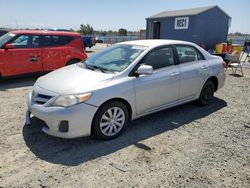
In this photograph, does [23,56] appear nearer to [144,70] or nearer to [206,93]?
[144,70]

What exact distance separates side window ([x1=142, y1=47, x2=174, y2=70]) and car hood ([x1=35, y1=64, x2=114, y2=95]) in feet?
2.78

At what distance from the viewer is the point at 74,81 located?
3.65 meters

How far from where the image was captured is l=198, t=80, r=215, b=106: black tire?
530 cm

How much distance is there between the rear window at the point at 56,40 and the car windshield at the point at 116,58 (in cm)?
355

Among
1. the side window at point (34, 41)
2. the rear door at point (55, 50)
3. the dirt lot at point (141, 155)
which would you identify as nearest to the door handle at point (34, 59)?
the rear door at point (55, 50)

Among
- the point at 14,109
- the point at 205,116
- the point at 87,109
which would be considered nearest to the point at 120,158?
the point at 87,109

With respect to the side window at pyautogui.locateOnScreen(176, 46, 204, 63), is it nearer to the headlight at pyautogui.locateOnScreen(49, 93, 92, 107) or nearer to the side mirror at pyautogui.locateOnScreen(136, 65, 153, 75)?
the side mirror at pyautogui.locateOnScreen(136, 65, 153, 75)

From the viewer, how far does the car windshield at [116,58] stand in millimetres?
4025

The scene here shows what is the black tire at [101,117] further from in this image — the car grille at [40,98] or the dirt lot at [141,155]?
the car grille at [40,98]

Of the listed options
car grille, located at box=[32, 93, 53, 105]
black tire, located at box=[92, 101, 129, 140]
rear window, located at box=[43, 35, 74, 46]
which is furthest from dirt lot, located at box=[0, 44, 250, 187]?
rear window, located at box=[43, 35, 74, 46]

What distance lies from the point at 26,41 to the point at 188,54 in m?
5.07

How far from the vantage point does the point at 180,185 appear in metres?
2.79

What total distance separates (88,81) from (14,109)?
2.40 metres

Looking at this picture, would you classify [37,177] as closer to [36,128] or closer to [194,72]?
[36,128]
